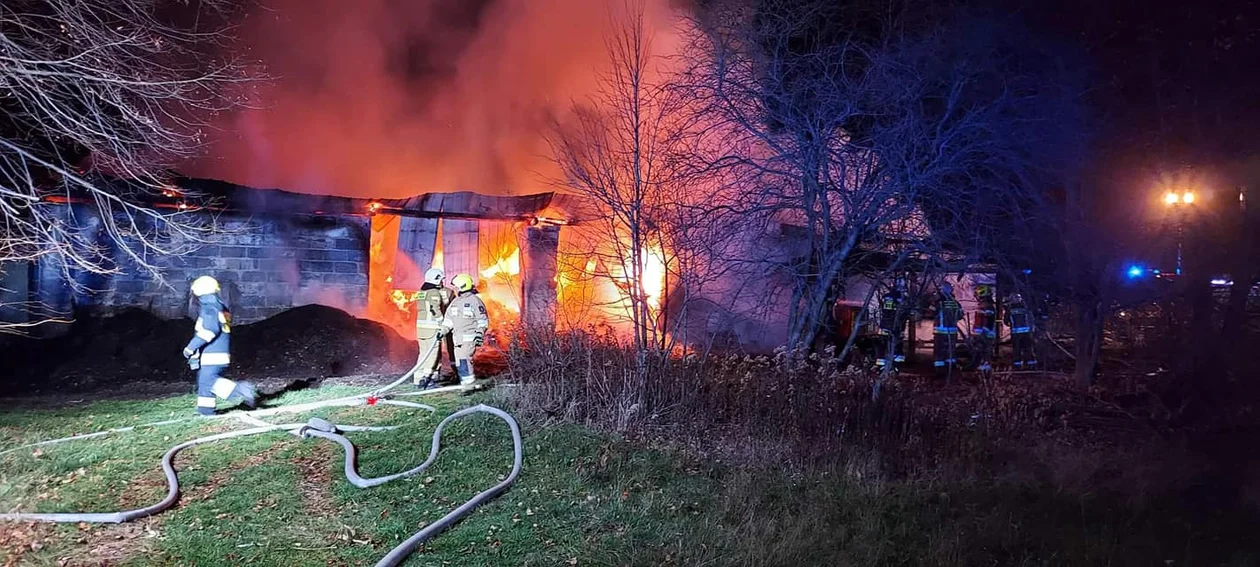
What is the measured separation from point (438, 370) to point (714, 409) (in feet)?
14.3

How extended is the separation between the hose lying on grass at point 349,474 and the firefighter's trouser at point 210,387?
0.42 m

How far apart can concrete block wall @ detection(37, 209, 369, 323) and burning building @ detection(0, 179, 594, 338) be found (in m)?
0.02

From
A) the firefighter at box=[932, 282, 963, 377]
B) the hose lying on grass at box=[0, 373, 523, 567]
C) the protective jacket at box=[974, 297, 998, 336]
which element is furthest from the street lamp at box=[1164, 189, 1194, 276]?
the hose lying on grass at box=[0, 373, 523, 567]

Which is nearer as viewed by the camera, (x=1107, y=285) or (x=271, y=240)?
(x=1107, y=285)

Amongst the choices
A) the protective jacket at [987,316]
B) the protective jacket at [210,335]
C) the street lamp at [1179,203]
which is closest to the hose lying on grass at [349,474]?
the protective jacket at [210,335]

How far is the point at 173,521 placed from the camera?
14.2 ft

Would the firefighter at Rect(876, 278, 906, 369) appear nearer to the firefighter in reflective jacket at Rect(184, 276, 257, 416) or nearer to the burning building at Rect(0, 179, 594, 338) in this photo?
the burning building at Rect(0, 179, 594, 338)

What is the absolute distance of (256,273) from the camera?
44.0ft

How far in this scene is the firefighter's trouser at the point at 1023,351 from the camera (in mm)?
12625

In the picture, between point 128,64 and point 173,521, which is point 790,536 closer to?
point 173,521

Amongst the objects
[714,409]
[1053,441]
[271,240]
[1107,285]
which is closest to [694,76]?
[714,409]

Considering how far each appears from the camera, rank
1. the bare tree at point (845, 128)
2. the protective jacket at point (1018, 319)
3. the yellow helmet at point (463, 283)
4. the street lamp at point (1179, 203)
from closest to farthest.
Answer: the bare tree at point (845, 128), the yellow helmet at point (463, 283), the street lamp at point (1179, 203), the protective jacket at point (1018, 319)

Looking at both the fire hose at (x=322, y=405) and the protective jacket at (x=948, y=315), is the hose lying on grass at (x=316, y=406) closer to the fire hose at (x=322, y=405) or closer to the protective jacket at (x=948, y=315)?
the fire hose at (x=322, y=405)

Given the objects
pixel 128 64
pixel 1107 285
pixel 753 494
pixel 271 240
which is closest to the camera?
pixel 753 494
